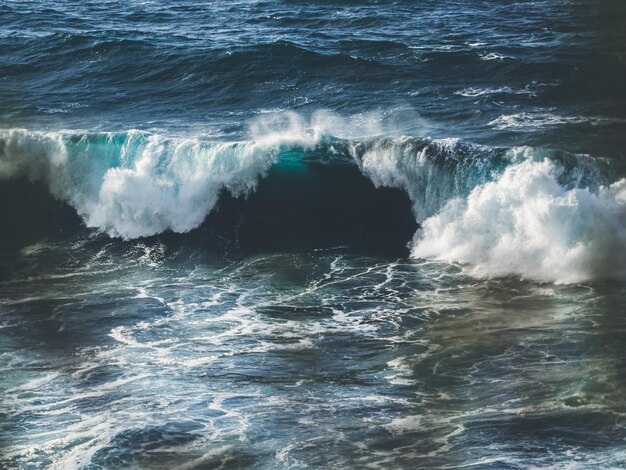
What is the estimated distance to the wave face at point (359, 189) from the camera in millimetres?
27531

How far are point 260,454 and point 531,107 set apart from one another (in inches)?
713

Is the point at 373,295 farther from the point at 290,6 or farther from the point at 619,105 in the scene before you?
the point at 290,6

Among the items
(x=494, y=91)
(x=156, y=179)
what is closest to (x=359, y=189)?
(x=156, y=179)

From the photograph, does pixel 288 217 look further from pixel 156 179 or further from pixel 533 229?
pixel 533 229

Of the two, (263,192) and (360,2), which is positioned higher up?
(360,2)

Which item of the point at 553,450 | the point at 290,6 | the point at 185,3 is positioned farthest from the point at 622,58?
the point at 553,450

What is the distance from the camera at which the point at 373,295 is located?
85.9 feet

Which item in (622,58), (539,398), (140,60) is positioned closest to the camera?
(539,398)

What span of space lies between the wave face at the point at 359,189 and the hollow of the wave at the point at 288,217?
55mm

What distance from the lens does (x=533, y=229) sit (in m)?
27.9

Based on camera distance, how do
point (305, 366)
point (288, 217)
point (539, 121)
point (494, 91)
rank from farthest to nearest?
point (494, 91)
point (539, 121)
point (288, 217)
point (305, 366)

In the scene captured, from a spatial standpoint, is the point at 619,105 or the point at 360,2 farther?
the point at 360,2

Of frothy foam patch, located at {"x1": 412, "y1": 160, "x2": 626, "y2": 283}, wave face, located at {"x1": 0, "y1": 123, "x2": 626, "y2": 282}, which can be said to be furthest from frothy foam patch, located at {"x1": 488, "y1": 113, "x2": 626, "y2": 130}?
frothy foam patch, located at {"x1": 412, "y1": 160, "x2": 626, "y2": 283}

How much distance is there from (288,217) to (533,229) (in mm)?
6985
